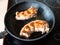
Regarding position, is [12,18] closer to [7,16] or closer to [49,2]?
[7,16]

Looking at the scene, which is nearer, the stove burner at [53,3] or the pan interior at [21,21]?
the pan interior at [21,21]

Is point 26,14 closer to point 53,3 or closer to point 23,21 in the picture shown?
point 23,21

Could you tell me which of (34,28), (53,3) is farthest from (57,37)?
(53,3)

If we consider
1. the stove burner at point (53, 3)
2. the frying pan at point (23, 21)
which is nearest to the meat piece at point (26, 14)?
the frying pan at point (23, 21)

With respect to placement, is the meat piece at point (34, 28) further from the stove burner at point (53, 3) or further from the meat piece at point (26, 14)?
the stove burner at point (53, 3)

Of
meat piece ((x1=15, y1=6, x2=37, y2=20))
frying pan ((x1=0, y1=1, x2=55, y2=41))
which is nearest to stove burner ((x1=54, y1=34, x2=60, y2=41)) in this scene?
frying pan ((x1=0, y1=1, x2=55, y2=41))

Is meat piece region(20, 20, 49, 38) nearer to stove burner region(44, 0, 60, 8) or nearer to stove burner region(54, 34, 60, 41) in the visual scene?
stove burner region(54, 34, 60, 41)

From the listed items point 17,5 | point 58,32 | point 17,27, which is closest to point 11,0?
point 17,5
